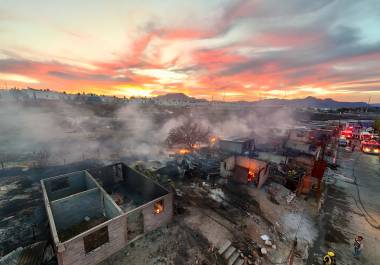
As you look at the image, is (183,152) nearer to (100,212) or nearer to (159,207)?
(100,212)

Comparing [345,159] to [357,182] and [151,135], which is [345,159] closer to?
[357,182]

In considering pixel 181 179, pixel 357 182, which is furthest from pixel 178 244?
pixel 357 182

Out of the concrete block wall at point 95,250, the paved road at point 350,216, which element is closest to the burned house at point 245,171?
the paved road at point 350,216

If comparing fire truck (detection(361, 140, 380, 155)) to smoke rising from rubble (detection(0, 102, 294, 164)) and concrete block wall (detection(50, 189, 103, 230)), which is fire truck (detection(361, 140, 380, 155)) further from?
concrete block wall (detection(50, 189, 103, 230))

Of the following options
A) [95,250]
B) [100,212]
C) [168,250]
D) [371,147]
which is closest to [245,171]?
[168,250]

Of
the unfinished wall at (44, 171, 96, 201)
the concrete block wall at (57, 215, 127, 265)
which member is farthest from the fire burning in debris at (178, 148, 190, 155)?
the concrete block wall at (57, 215, 127, 265)

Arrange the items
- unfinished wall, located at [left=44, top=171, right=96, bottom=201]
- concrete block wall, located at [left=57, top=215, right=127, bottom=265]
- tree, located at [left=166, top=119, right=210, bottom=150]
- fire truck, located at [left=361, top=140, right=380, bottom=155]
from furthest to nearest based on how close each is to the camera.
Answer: fire truck, located at [left=361, top=140, right=380, bottom=155]
tree, located at [left=166, top=119, right=210, bottom=150]
unfinished wall, located at [left=44, top=171, right=96, bottom=201]
concrete block wall, located at [left=57, top=215, right=127, bottom=265]
